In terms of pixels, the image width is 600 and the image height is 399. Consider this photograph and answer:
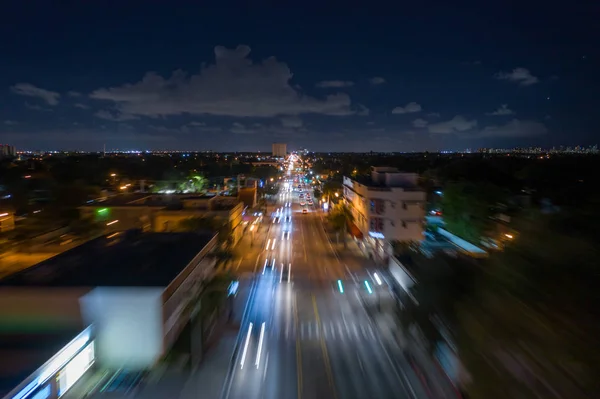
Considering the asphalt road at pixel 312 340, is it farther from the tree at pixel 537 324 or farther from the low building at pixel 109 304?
the tree at pixel 537 324

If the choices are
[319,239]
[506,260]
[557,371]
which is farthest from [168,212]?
[557,371]

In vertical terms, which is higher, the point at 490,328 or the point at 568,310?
the point at 568,310

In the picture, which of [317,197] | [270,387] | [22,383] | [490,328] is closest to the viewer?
[490,328]

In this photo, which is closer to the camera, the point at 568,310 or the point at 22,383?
the point at 568,310

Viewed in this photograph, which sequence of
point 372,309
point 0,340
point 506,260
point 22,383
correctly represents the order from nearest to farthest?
point 506,260 → point 22,383 → point 0,340 → point 372,309

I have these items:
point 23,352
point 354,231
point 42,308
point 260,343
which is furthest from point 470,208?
point 23,352

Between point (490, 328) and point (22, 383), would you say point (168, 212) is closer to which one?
point (22, 383)
